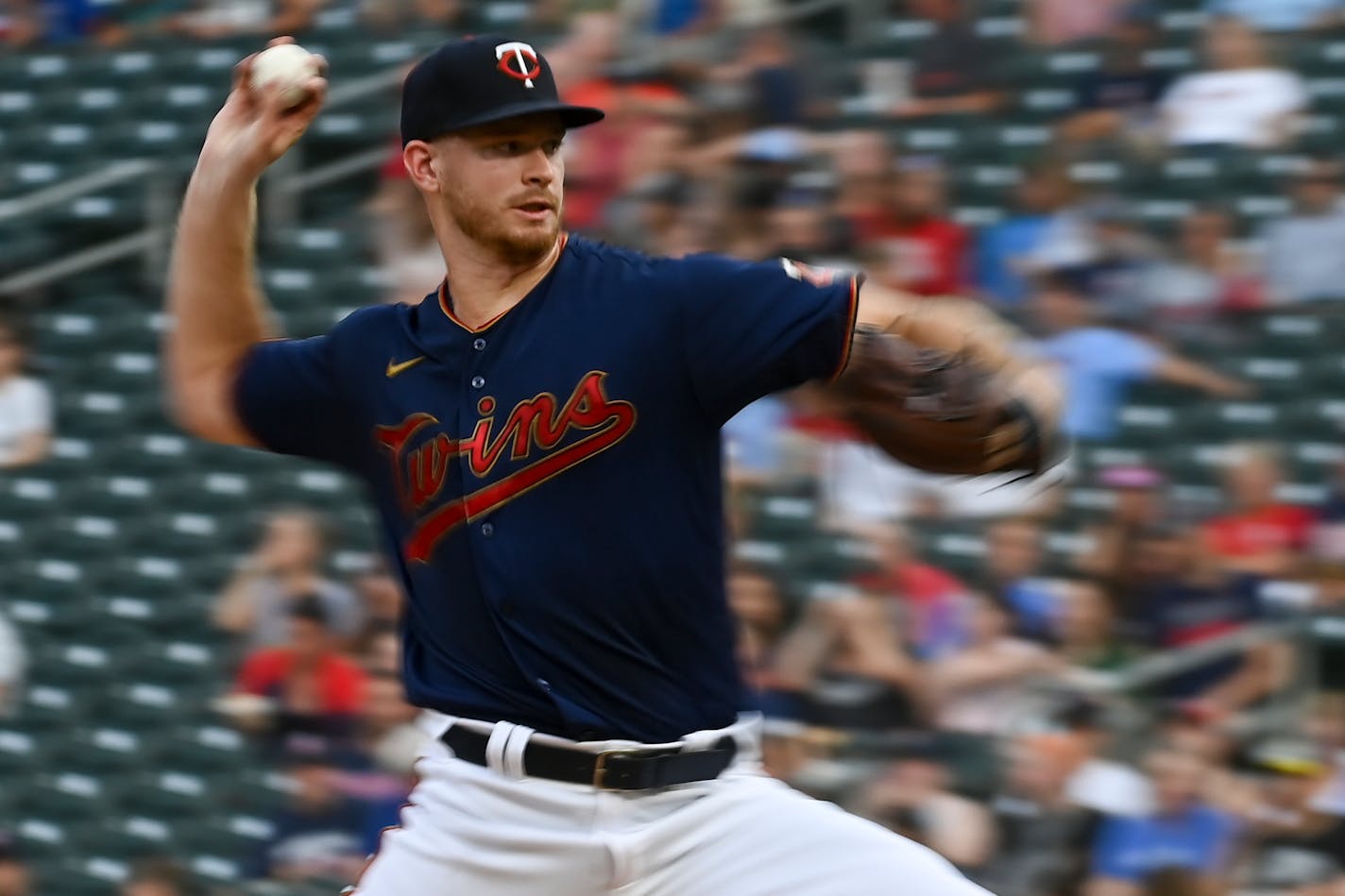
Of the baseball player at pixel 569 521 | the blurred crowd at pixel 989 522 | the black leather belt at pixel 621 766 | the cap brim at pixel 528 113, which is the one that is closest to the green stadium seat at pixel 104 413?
the blurred crowd at pixel 989 522

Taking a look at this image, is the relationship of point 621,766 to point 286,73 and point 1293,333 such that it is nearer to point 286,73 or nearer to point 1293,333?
point 286,73

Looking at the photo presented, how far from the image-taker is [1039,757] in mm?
5797

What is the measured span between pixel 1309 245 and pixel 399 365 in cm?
409

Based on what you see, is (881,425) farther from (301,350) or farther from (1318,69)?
(1318,69)

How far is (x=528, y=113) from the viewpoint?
128 inches

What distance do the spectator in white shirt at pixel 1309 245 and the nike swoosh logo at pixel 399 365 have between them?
400cm

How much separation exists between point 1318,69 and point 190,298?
4.56m

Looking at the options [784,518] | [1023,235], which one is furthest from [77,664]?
[1023,235]

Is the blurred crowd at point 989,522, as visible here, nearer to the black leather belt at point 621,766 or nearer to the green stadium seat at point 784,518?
the green stadium seat at point 784,518

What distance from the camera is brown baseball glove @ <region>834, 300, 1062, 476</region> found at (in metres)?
2.95

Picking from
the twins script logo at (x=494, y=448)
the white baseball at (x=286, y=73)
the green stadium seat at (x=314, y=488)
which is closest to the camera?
the twins script logo at (x=494, y=448)

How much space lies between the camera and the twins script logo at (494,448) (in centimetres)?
318

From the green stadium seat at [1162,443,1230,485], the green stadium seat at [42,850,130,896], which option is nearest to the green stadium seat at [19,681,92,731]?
the green stadium seat at [42,850,130,896]

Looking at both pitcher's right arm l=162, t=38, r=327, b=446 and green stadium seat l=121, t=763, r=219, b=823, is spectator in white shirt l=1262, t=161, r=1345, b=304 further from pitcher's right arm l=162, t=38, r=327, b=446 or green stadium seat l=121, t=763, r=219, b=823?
green stadium seat l=121, t=763, r=219, b=823
